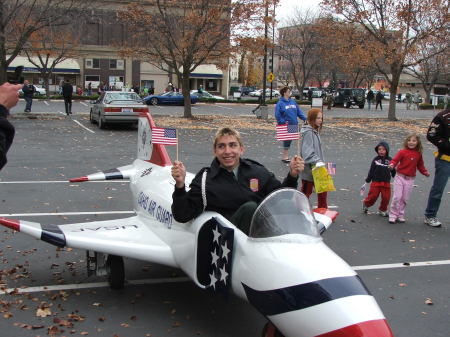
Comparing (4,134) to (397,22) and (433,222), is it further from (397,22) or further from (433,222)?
(397,22)

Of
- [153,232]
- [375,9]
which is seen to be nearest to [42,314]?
[153,232]

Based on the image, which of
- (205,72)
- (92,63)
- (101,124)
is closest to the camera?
(101,124)

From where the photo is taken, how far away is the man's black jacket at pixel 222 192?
458 cm

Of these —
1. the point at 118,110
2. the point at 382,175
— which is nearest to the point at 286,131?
the point at 382,175

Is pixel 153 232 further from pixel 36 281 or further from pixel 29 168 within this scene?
pixel 29 168

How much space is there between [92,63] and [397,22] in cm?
4614

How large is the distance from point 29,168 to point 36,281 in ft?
22.8

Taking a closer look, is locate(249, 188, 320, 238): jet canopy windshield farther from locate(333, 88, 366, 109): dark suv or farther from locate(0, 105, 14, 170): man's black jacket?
locate(333, 88, 366, 109): dark suv

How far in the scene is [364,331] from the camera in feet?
9.86

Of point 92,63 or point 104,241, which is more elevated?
point 92,63

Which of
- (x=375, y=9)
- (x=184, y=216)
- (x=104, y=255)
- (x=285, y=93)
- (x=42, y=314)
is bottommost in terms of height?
(x=42, y=314)

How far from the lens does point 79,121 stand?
80.2 ft

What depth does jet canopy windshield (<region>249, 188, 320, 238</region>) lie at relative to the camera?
3.74 m

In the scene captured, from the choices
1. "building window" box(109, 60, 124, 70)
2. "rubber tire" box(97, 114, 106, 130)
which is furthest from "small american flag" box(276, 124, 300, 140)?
"building window" box(109, 60, 124, 70)
